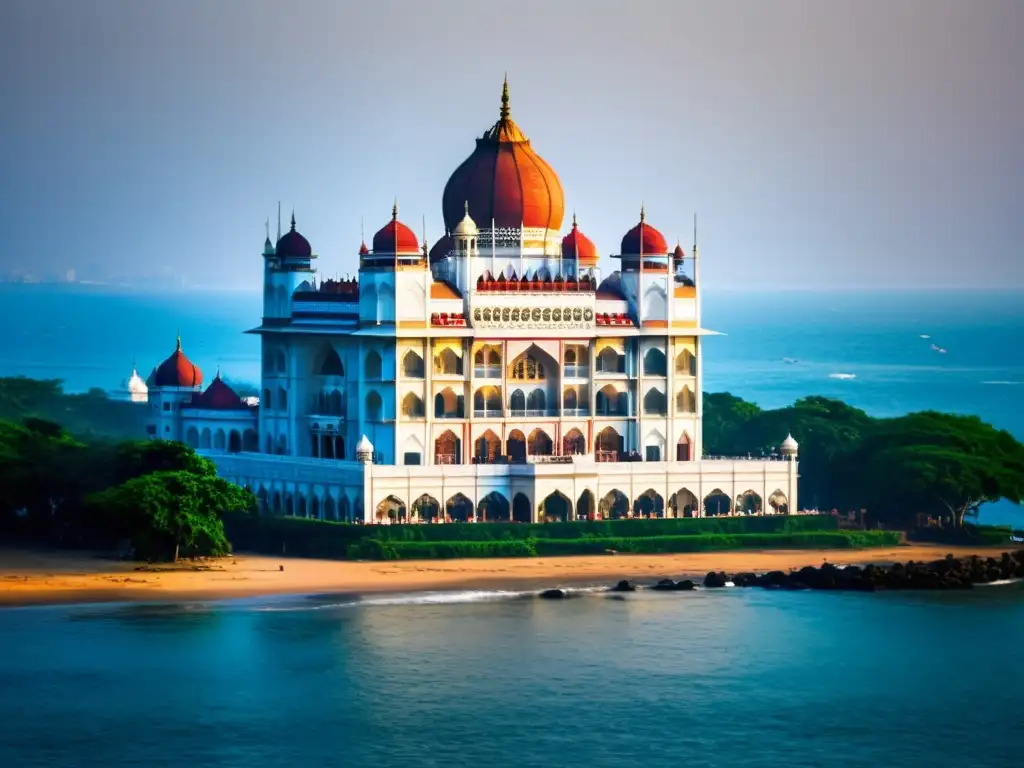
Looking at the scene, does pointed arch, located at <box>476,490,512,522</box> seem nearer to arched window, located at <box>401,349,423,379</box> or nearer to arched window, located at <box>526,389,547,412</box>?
arched window, located at <box>401,349,423,379</box>

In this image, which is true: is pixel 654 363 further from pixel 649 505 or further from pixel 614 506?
pixel 614 506

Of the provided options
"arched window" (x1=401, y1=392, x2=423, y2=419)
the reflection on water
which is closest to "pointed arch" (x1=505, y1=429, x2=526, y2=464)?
"arched window" (x1=401, y1=392, x2=423, y2=419)

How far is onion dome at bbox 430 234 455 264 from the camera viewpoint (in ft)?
360

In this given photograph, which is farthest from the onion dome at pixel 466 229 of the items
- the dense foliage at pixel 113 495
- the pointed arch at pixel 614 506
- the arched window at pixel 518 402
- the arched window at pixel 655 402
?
the dense foliage at pixel 113 495

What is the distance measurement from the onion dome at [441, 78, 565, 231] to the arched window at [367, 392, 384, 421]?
808cm

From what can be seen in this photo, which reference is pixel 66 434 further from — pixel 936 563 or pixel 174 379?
pixel 936 563

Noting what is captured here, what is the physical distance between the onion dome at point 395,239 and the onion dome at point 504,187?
5.49 meters

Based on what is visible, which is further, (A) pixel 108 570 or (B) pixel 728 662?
(A) pixel 108 570

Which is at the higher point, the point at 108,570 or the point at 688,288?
the point at 688,288

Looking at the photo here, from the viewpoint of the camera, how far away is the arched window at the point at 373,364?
348ft

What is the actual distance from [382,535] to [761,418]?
2096cm

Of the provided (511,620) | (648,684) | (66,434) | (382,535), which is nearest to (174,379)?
(66,434)

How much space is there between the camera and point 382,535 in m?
100

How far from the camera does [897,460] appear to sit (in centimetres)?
10756
